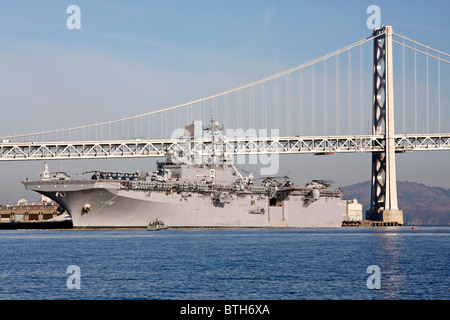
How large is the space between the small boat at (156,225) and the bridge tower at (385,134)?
28431mm

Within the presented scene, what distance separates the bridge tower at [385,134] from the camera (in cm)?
7756

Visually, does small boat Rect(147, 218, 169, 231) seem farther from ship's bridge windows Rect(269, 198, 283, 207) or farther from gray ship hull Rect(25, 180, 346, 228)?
ship's bridge windows Rect(269, 198, 283, 207)

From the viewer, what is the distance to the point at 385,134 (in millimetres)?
78875

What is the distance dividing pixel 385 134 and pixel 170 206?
29314 millimetres

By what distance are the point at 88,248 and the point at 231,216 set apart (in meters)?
29.5

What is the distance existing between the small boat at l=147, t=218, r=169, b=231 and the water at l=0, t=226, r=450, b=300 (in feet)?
59.7
